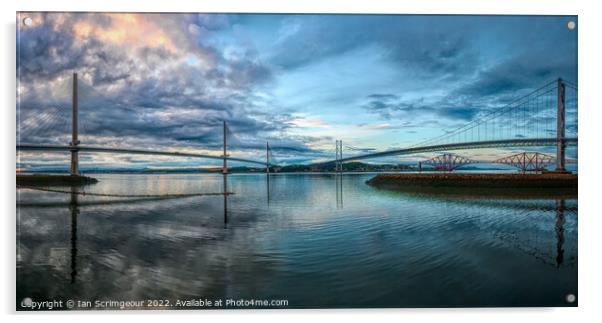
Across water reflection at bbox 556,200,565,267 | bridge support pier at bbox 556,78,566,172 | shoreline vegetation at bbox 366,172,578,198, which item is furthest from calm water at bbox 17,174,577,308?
shoreline vegetation at bbox 366,172,578,198

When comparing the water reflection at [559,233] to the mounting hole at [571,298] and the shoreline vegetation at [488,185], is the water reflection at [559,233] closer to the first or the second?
the mounting hole at [571,298]

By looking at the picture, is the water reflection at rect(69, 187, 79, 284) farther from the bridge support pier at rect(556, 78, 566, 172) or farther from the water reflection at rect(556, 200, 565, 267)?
the bridge support pier at rect(556, 78, 566, 172)

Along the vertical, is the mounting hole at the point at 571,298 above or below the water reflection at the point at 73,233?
below

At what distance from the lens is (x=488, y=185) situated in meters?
14.3

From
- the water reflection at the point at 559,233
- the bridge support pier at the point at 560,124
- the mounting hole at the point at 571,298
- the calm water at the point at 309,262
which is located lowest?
the mounting hole at the point at 571,298

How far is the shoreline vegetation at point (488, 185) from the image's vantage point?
11.2m

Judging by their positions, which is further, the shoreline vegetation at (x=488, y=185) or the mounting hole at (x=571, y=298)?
the shoreline vegetation at (x=488, y=185)

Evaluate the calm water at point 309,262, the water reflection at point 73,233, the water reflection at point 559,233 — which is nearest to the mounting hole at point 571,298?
the calm water at point 309,262

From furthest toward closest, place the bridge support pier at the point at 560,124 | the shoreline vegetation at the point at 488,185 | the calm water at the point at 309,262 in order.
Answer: the shoreline vegetation at the point at 488,185 → the bridge support pier at the point at 560,124 → the calm water at the point at 309,262

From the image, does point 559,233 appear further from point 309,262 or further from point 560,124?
point 309,262

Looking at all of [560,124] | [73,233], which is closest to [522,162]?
[560,124]

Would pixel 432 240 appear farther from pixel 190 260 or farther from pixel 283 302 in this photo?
pixel 190 260

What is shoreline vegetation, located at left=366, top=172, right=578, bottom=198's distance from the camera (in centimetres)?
1118

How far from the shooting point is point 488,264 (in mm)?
3852
